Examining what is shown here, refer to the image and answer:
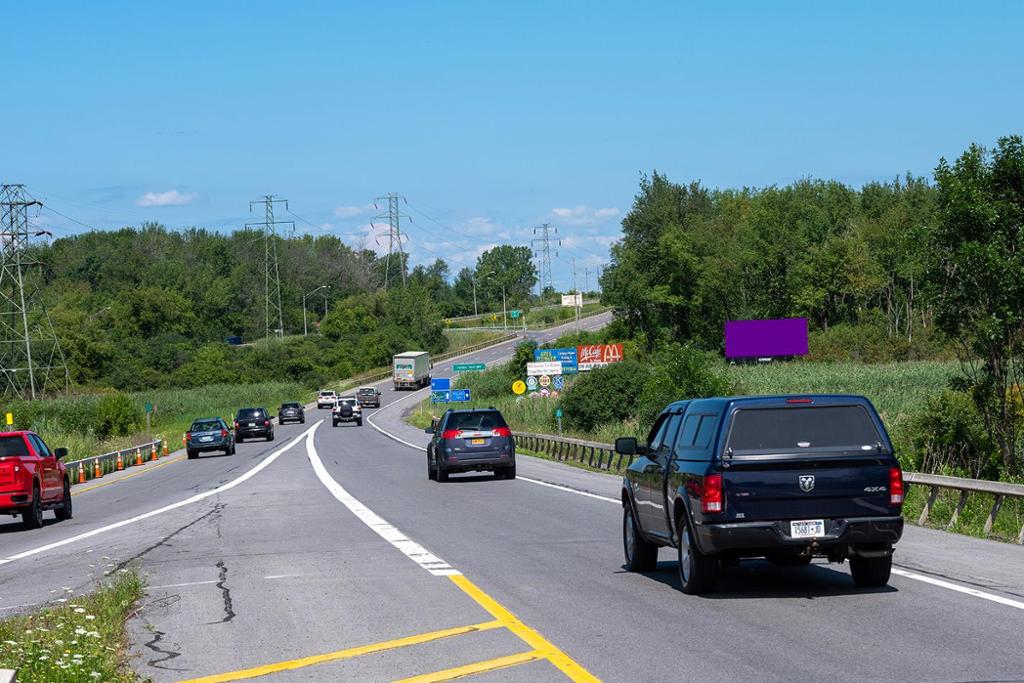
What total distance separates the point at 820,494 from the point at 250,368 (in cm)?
13655

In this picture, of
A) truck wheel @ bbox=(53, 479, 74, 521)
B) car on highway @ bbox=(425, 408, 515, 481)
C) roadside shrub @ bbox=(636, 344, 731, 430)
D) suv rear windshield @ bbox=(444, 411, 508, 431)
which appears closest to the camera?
truck wheel @ bbox=(53, 479, 74, 521)

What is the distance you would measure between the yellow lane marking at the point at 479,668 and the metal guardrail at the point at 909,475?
8865 mm

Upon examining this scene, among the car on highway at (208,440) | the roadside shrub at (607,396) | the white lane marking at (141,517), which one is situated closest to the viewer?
the white lane marking at (141,517)

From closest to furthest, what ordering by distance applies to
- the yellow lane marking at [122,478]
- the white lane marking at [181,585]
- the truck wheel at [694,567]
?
the truck wheel at [694,567], the white lane marking at [181,585], the yellow lane marking at [122,478]

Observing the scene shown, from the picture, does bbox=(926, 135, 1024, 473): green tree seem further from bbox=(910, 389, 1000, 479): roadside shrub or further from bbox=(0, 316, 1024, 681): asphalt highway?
bbox=(0, 316, 1024, 681): asphalt highway

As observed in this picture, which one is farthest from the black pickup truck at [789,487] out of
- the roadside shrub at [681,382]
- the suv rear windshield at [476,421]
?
the roadside shrub at [681,382]

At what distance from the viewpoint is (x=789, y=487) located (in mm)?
11211

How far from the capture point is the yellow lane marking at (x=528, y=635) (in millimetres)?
8453

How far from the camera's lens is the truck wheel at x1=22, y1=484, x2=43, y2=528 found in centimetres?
2277

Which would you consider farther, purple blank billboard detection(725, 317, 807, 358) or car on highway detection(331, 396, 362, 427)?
purple blank billboard detection(725, 317, 807, 358)

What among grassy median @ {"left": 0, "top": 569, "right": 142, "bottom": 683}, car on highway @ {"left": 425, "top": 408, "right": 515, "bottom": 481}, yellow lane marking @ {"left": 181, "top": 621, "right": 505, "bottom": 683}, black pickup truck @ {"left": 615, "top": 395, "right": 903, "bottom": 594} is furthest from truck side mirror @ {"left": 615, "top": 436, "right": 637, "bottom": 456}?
car on highway @ {"left": 425, "top": 408, "right": 515, "bottom": 481}

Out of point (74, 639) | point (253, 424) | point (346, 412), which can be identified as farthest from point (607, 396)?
point (74, 639)

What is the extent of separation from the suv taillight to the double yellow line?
1862 millimetres

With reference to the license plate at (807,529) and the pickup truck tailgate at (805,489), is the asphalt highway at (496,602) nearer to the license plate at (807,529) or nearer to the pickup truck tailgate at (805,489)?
the license plate at (807,529)
